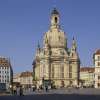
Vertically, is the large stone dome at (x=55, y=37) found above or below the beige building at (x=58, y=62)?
above

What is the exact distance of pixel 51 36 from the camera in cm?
17838

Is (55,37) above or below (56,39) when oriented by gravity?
above

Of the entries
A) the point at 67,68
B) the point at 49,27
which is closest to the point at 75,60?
the point at 67,68

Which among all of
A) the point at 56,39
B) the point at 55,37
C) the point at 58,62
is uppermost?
the point at 55,37

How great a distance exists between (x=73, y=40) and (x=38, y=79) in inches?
756

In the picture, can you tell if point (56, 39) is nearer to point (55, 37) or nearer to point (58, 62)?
point (55, 37)

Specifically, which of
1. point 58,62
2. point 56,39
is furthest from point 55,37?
point 58,62

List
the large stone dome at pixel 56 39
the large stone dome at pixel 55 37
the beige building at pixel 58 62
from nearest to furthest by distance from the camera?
the large stone dome at pixel 56 39 → the large stone dome at pixel 55 37 → the beige building at pixel 58 62

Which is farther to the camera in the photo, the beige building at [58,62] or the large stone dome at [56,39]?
the beige building at [58,62]

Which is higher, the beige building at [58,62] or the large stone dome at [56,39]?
the large stone dome at [56,39]

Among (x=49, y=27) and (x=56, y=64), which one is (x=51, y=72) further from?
(x=49, y=27)

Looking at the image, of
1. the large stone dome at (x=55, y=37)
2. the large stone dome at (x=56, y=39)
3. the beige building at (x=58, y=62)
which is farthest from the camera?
the beige building at (x=58, y=62)

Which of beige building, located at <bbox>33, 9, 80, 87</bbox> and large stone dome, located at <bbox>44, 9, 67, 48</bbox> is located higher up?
large stone dome, located at <bbox>44, 9, 67, 48</bbox>

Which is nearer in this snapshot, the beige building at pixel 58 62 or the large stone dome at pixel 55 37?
the large stone dome at pixel 55 37
